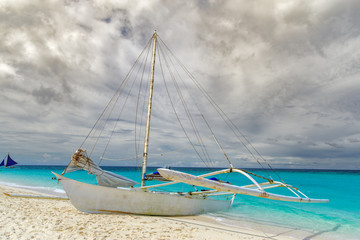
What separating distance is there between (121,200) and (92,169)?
2.74m

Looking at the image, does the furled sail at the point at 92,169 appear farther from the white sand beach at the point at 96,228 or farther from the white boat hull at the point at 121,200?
the white sand beach at the point at 96,228

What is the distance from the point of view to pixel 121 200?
9.74 metres

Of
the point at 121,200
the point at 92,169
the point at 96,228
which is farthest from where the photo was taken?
the point at 92,169

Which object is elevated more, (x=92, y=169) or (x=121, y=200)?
(x=92, y=169)

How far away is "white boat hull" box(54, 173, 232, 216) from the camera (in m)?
9.28

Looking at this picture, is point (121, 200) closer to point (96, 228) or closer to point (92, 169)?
point (96, 228)

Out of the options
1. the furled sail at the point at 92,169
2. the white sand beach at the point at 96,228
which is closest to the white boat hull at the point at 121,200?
the white sand beach at the point at 96,228

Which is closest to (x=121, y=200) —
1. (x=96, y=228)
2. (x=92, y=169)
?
(x=96, y=228)

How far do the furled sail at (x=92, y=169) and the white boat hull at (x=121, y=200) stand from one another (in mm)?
1239

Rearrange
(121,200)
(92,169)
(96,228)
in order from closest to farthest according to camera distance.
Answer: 1. (96,228)
2. (121,200)
3. (92,169)

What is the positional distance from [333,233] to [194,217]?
743 cm

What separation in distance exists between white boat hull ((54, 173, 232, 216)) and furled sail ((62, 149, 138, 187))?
124 centimetres

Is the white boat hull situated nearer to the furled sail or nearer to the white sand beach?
the white sand beach

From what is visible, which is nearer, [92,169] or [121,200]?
[121,200]
